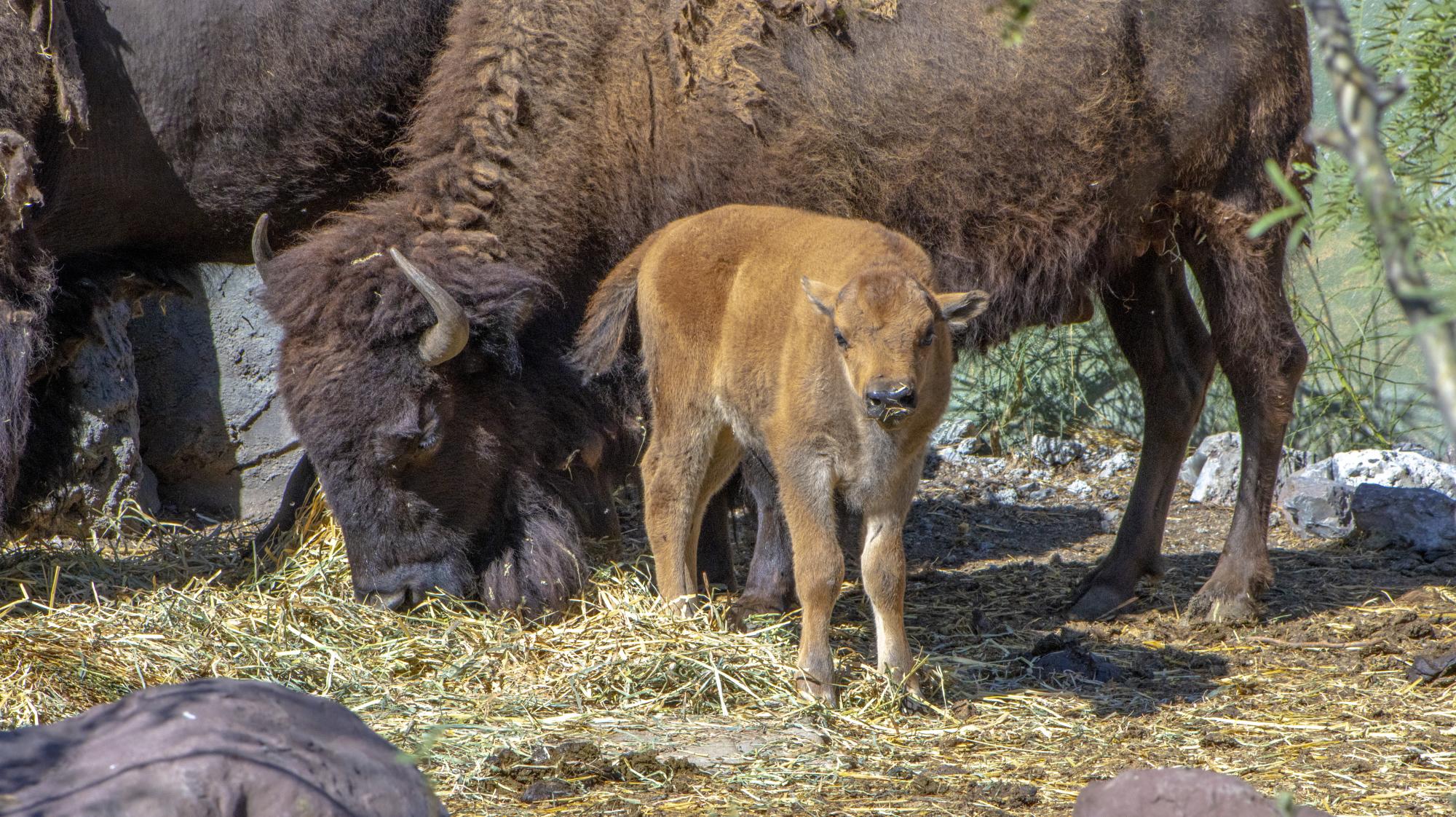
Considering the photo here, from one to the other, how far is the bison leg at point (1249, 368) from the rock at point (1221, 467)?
197 centimetres

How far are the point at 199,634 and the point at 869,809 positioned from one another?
2.31 metres

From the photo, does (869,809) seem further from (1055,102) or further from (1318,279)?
(1318,279)

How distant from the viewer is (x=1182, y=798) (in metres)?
2.62

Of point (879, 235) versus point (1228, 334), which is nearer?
point (879, 235)

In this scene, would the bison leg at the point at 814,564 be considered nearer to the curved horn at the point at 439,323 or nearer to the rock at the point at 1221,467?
the curved horn at the point at 439,323

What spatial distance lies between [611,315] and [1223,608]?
97.1 inches

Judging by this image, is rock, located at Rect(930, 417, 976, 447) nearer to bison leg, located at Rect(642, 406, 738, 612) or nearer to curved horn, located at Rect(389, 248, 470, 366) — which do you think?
bison leg, located at Rect(642, 406, 738, 612)

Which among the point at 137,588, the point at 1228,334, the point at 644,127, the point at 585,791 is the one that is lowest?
the point at 137,588

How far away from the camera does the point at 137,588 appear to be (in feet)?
17.0

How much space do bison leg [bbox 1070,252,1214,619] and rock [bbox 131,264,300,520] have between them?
4.27 m

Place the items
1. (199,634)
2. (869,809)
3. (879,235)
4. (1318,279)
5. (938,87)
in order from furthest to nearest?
(1318,279), (938,87), (199,634), (879,235), (869,809)

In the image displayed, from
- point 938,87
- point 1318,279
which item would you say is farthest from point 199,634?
point 1318,279

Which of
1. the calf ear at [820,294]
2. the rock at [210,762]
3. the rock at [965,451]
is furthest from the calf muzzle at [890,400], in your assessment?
the rock at [965,451]

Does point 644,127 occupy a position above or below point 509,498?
above
